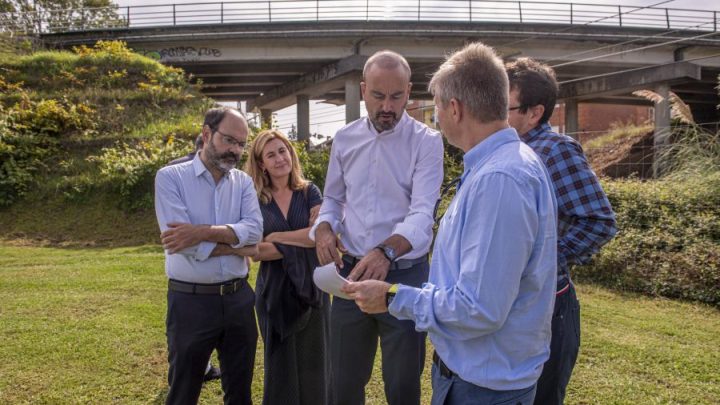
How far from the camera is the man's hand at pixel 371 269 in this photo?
98.5 inches

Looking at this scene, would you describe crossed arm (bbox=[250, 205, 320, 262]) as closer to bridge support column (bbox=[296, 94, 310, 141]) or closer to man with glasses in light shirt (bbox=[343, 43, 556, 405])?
man with glasses in light shirt (bbox=[343, 43, 556, 405])

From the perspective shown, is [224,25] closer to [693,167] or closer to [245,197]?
[693,167]

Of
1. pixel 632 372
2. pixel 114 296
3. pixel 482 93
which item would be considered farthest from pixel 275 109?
pixel 482 93

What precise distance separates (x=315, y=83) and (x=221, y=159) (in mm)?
22577

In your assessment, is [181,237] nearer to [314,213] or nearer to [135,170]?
[314,213]

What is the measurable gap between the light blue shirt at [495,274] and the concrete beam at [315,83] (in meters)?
20.9

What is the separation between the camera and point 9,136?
14.3m

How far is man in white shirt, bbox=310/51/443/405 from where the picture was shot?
2.83 meters

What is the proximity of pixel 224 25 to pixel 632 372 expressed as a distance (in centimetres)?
2150

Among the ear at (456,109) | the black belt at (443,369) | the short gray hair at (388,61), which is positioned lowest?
the black belt at (443,369)

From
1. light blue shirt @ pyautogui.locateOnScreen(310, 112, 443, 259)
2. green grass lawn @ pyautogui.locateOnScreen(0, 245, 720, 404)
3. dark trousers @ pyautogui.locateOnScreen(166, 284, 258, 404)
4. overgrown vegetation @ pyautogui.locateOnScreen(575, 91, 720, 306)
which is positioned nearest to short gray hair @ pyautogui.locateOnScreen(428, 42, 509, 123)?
light blue shirt @ pyautogui.locateOnScreen(310, 112, 443, 259)

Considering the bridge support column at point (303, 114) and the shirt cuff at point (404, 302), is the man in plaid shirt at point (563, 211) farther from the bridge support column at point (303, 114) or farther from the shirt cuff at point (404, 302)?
the bridge support column at point (303, 114)

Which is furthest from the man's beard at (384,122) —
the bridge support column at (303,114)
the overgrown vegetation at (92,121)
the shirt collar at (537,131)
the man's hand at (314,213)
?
the bridge support column at (303,114)

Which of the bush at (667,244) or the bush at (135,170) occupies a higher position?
the bush at (135,170)
